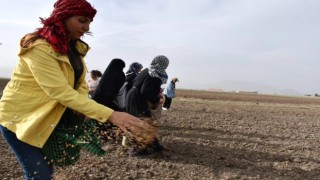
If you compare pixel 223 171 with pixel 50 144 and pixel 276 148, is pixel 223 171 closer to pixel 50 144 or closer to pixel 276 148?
pixel 276 148

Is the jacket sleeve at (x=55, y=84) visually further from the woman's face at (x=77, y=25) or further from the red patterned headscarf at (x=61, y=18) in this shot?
the woman's face at (x=77, y=25)

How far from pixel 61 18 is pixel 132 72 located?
5.33 meters

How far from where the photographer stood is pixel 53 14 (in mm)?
2682

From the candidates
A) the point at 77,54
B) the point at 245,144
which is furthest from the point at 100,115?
the point at 245,144


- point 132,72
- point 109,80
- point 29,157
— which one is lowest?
point 29,157

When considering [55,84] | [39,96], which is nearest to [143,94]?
[39,96]

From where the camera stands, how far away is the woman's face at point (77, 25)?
8.76 ft

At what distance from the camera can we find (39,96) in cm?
257

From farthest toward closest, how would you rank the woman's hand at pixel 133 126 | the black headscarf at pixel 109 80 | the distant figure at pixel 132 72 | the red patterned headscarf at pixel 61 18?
the distant figure at pixel 132 72 < the black headscarf at pixel 109 80 < the red patterned headscarf at pixel 61 18 < the woman's hand at pixel 133 126

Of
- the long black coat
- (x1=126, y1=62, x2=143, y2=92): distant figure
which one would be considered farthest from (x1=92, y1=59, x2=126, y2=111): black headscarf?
(x1=126, y1=62, x2=143, y2=92): distant figure

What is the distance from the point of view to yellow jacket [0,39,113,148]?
2.46 metres

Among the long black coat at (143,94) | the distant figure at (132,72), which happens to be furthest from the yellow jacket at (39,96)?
the distant figure at (132,72)

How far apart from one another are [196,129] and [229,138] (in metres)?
1.39

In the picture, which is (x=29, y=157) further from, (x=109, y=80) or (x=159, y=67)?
(x=159, y=67)
